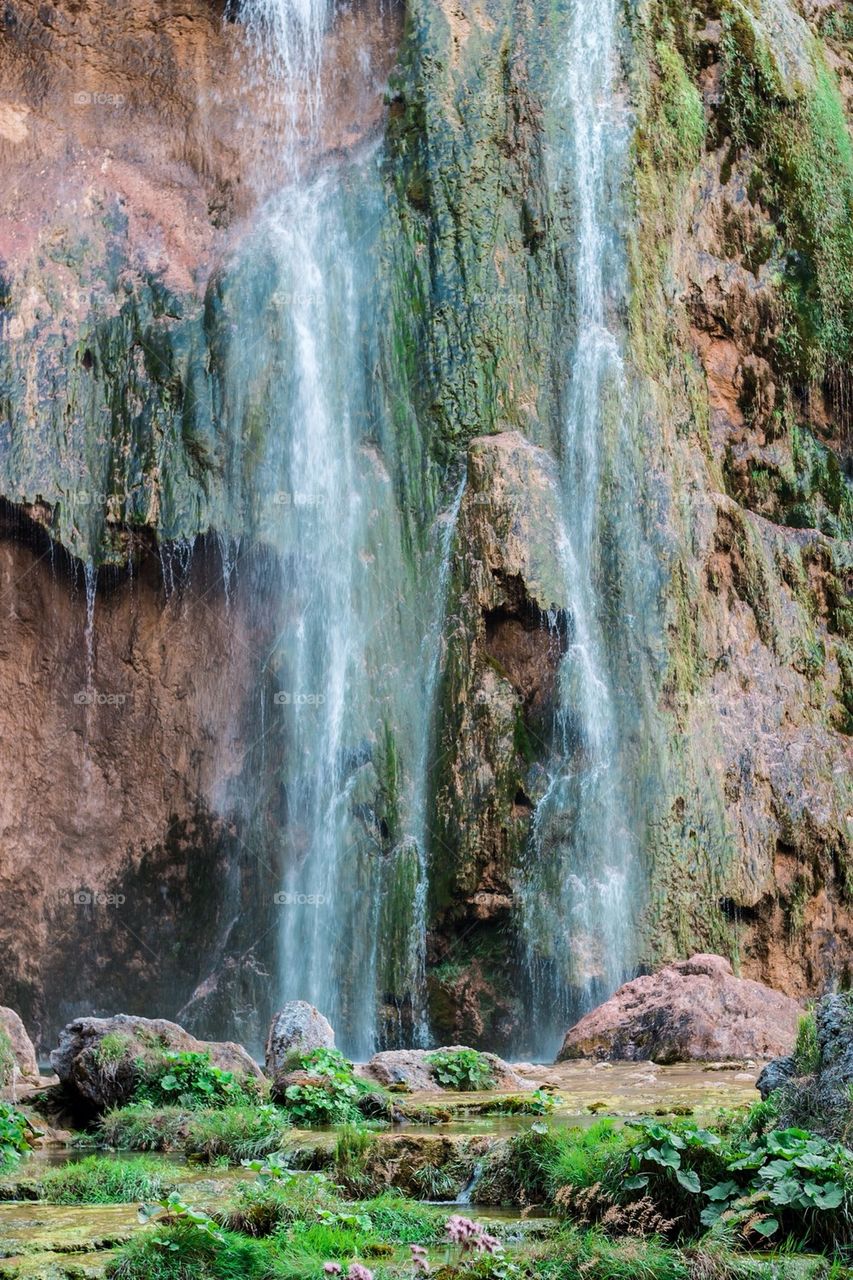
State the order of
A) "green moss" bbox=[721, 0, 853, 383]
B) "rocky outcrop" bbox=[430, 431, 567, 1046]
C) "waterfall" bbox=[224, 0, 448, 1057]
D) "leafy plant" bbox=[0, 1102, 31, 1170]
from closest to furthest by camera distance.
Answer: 1. "leafy plant" bbox=[0, 1102, 31, 1170]
2. "rocky outcrop" bbox=[430, 431, 567, 1046]
3. "waterfall" bbox=[224, 0, 448, 1057]
4. "green moss" bbox=[721, 0, 853, 383]

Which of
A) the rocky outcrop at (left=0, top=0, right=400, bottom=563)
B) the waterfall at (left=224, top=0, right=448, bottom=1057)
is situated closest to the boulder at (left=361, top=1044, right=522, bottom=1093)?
the waterfall at (left=224, top=0, right=448, bottom=1057)

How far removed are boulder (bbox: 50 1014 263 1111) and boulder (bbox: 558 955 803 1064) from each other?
4201mm

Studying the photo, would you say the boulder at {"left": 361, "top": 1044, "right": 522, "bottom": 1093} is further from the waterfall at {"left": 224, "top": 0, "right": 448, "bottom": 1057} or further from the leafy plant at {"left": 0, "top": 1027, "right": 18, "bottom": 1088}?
the waterfall at {"left": 224, "top": 0, "right": 448, "bottom": 1057}

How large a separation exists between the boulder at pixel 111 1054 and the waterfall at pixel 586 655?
7.54 m

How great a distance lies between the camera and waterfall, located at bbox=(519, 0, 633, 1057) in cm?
1794

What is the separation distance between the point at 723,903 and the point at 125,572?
9250 mm

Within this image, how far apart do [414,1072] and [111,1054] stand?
2.37 m

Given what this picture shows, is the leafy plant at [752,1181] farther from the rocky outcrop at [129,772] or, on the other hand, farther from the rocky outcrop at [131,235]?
the rocky outcrop at [131,235]

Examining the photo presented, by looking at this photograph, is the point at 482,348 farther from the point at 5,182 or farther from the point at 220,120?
the point at 5,182

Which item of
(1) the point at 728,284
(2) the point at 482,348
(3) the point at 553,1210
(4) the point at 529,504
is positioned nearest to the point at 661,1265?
(3) the point at 553,1210

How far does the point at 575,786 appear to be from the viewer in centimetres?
1870

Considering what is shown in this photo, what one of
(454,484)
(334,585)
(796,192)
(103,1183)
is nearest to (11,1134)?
(103,1183)

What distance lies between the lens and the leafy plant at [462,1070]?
1128 cm

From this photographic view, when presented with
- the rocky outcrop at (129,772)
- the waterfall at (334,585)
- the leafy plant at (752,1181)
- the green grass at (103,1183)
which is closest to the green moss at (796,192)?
the waterfall at (334,585)
